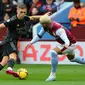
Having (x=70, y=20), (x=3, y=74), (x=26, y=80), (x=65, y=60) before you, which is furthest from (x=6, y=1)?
(x=26, y=80)

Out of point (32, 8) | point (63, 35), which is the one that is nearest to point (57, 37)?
point (63, 35)

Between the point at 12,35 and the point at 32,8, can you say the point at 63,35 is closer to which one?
the point at 12,35

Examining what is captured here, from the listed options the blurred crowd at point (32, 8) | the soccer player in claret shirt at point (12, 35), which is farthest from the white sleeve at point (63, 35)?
the blurred crowd at point (32, 8)

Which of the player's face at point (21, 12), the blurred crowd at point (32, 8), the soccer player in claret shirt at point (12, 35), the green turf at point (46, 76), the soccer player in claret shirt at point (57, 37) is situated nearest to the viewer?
the green turf at point (46, 76)

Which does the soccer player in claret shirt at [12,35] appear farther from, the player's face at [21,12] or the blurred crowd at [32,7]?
the blurred crowd at [32,7]

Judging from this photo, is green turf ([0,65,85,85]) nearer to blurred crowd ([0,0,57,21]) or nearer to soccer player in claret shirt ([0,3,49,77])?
soccer player in claret shirt ([0,3,49,77])

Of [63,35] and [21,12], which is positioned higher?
[21,12]

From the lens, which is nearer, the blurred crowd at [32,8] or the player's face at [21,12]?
the player's face at [21,12]

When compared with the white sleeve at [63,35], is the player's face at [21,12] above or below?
above

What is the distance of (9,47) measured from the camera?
13.4 meters

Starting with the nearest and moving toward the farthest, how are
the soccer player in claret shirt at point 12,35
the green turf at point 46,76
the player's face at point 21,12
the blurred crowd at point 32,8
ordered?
the green turf at point 46,76 → the player's face at point 21,12 → the soccer player in claret shirt at point 12,35 → the blurred crowd at point 32,8

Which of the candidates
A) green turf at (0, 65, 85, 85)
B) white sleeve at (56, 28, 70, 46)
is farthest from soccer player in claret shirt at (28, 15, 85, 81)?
green turf at (0, 65, 85, 85)

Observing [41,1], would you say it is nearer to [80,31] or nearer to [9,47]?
[80,31]

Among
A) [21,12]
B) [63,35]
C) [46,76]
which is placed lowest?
[46,76]
